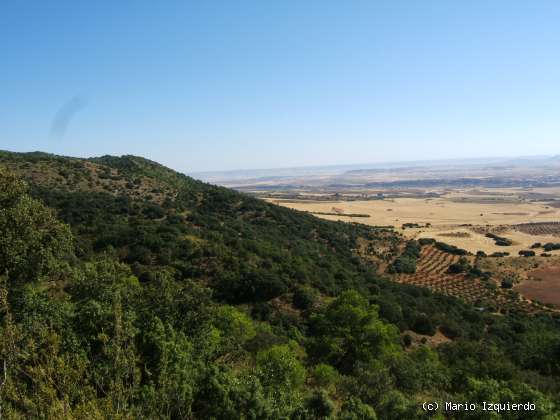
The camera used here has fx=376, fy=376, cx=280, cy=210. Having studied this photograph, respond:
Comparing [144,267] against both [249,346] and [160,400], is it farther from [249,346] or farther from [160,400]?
[160,400]

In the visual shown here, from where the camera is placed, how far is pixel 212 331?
16.9m

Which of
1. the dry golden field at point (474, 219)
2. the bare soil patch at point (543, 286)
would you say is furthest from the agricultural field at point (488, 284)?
the dry golden field at point (474, 219)

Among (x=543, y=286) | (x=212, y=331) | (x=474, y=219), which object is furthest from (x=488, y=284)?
(x=474, y=219)

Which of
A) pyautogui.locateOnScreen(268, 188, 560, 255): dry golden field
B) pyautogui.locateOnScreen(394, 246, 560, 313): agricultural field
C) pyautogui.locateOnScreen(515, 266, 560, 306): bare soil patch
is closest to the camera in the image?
pyautogui.locateOnScreen(394, 246, 560, 313): agricultural field

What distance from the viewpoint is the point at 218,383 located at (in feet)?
38.9

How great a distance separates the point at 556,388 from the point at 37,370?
21.2 metres

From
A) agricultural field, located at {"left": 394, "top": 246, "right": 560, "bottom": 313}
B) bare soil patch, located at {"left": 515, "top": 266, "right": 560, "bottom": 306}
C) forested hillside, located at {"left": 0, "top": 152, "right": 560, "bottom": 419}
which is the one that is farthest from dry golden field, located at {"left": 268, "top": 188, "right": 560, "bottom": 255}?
forested hillside, located at {"left": 0, "top": 152, "right": 560, "bottom": 419}

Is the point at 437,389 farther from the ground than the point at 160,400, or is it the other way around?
the point at 160,400

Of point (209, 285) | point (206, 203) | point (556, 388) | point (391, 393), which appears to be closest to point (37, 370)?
point (391, 393)

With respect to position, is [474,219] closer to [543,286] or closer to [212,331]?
[543,286]

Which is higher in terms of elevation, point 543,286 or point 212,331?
point 212,331

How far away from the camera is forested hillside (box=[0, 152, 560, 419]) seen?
849 cm

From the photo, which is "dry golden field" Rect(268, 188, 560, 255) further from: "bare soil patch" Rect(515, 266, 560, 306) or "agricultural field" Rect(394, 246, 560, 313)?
"bare soil patch" Rect(515, 266, 560, 306)

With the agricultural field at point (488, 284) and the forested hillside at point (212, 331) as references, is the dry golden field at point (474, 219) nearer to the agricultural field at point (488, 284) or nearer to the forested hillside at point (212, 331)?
the agricultural field at point (488, 284)
